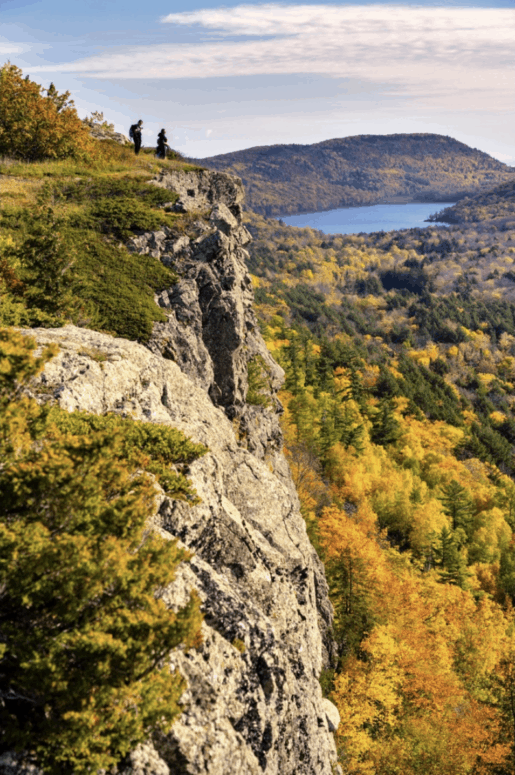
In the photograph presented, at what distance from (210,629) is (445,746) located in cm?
2814

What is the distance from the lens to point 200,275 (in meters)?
29.2

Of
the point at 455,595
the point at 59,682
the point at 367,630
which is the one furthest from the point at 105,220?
the point at 455,595

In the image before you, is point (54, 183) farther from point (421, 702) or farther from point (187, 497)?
point (421, 702)

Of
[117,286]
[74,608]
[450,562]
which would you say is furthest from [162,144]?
[450,562]

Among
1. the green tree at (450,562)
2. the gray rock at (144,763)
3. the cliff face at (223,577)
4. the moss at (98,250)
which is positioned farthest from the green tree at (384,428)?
the gray rock at (144,763)

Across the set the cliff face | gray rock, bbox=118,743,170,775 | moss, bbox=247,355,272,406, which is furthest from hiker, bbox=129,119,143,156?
gray rock, bbox=118,743,170,775

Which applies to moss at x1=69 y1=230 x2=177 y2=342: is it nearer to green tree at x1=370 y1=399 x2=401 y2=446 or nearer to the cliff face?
the cliff face

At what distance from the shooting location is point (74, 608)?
23.8ft

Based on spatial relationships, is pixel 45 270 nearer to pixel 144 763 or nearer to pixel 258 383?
pixel 144 763

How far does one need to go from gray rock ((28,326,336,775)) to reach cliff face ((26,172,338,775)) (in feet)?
0.11

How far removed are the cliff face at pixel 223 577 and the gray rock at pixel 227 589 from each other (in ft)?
0.11

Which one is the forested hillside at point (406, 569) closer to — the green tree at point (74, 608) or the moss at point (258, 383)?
the moss at point (258, 383)

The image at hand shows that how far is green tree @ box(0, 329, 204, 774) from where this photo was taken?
6.94 m

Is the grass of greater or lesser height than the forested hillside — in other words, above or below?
above
